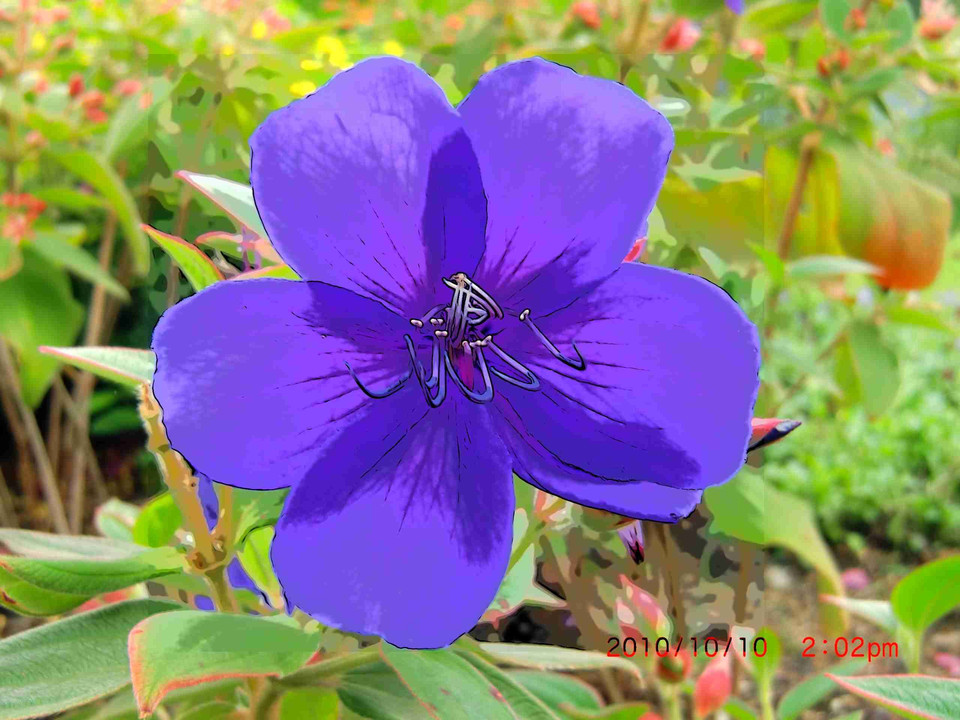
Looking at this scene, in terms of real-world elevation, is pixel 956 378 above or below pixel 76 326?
below

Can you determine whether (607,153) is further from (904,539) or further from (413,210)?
(904,539)

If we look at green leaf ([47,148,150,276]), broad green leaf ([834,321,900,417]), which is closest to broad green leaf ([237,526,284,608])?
green leaf ([47,148,150,276])

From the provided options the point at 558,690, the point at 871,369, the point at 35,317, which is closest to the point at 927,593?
the point at 558,690

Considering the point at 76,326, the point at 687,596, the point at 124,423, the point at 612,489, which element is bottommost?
the point at 124,423

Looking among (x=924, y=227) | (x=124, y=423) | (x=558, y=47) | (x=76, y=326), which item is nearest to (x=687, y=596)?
(x=558, y=47)

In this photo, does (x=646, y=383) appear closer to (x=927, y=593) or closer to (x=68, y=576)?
(x=68, y=576)

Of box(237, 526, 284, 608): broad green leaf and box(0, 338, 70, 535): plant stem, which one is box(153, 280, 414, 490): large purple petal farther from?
box(0, 338, 70, 535): plant stem

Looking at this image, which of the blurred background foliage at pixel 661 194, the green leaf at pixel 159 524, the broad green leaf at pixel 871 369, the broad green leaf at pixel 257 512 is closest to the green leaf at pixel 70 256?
the blurred background foliage at pixel 661 194
